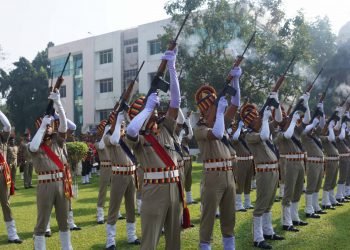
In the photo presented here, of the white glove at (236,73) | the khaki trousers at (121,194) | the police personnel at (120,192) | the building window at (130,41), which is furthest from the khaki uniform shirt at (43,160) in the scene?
the building window at (130,41)

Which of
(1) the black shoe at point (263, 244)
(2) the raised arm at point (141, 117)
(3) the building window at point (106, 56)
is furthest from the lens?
(3) the building window at point (106, 56)

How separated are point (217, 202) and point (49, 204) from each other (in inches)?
110

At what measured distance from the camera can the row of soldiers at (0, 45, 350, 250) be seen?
5.75 metres

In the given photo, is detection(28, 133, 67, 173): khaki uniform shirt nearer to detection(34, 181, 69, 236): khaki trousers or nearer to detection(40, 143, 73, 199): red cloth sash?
detection(40, 143, 73, 199): red cloth sash

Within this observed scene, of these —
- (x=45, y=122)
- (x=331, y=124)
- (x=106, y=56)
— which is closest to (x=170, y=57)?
(x=45, y=122)

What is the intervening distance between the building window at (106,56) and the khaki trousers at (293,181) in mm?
40896

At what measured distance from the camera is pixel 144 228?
560cm

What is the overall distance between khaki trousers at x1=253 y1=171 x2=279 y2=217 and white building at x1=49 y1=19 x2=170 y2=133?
35.1 meters

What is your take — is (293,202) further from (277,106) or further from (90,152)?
(90,152)

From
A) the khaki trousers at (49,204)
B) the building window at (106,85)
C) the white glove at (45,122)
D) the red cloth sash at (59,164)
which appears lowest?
the khaki trousers at (49,204)

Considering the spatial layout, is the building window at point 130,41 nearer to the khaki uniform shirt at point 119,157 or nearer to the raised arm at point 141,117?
the khaki uniform shirt at point 119,157

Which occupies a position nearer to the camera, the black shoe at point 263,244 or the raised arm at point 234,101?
the raised arm at point 234,101

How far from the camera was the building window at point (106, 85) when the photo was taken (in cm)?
4953

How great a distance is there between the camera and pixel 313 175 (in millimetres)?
11352
